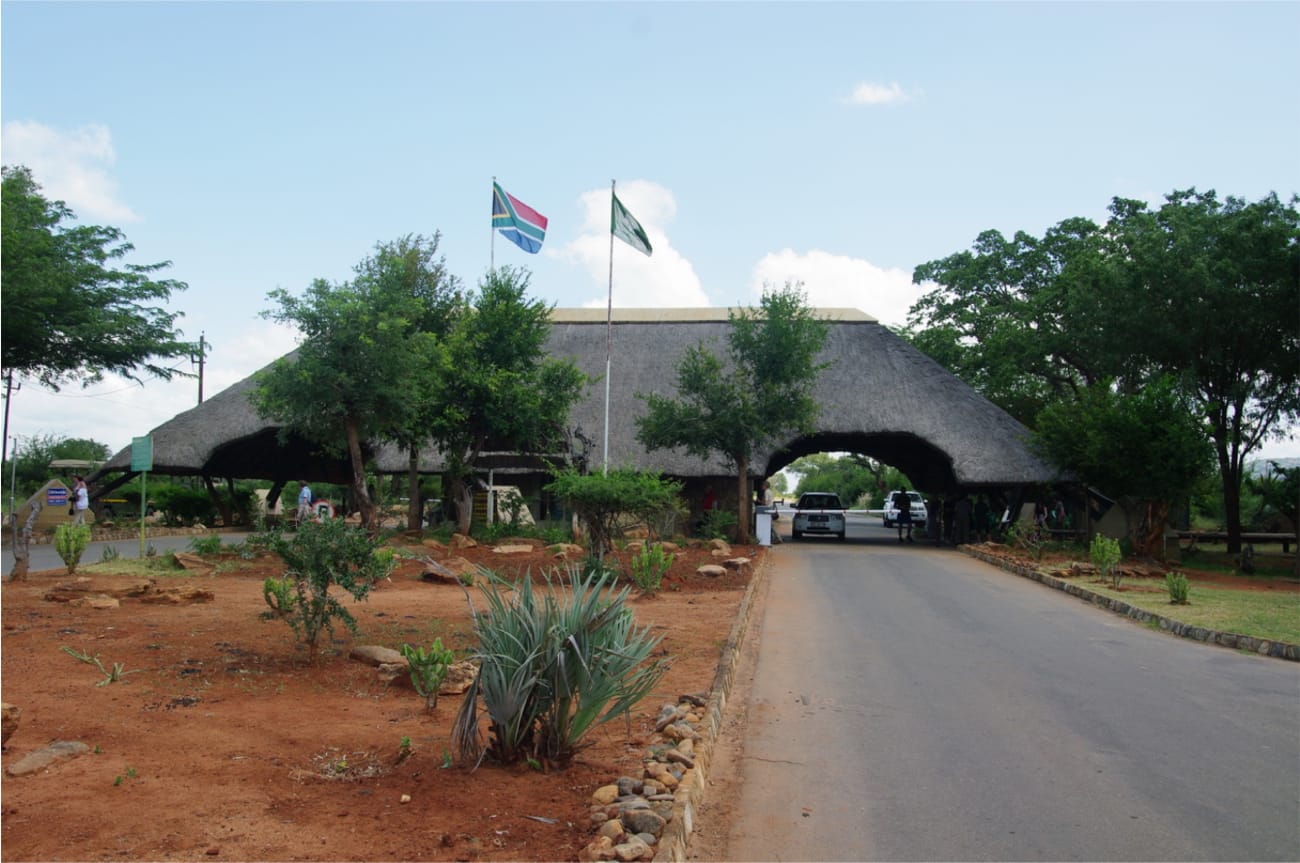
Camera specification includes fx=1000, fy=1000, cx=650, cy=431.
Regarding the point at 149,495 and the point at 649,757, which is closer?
the point at 649,757

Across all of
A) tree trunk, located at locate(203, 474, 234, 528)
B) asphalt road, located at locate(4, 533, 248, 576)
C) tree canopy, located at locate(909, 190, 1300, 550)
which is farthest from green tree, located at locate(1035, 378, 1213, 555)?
tree trunk, located at locate(203, 474, 234, 528)

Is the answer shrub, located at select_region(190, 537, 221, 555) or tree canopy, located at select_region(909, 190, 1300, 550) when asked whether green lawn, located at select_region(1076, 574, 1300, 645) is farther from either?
shrub, located at select_region(190, 537, 221, 555)

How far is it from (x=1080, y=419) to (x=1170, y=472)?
3.03m

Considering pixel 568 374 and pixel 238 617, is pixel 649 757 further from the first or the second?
pixel 568 374

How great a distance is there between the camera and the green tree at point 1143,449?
79.0ft

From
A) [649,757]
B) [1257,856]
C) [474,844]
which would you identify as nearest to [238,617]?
[649,757]

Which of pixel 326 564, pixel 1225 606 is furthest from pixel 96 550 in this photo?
pixel 1225 606

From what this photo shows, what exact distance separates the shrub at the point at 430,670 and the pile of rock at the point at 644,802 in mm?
1594

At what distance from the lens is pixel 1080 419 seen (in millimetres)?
26609

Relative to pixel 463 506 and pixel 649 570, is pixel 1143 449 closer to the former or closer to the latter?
pixel 649 570

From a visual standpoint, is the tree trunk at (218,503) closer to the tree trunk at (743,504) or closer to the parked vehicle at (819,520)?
the tree trunk at (743,504)

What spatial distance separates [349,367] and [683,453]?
12.3 meters

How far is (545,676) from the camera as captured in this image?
567cm

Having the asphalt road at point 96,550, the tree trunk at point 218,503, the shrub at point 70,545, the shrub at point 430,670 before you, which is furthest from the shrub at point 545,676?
the tree trunk at point 218,503
